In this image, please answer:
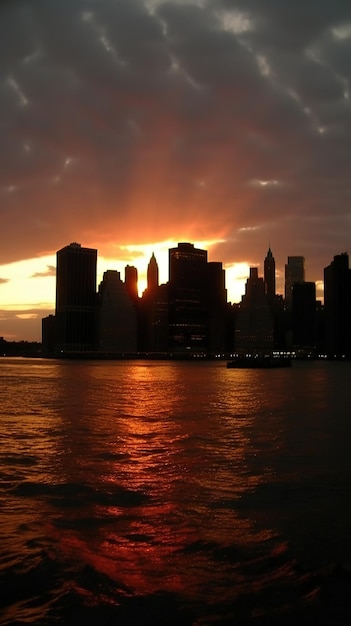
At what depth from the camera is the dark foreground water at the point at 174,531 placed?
35.7ft

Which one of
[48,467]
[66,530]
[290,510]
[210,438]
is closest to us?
[66,530]

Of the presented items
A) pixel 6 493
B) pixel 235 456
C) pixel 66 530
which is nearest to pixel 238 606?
pixel 66 530

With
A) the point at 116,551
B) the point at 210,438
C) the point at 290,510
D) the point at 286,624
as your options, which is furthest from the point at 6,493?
the point at 210,438

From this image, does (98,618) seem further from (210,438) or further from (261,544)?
(210,438)

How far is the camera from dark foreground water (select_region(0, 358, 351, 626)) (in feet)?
35.7

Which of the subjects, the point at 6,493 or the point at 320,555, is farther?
the point at 6,493

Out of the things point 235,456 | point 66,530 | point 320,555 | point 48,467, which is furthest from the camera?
point 235,456

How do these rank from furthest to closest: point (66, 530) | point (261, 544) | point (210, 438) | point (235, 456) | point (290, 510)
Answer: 1. point (210, 438)
2. point (235, 456)
3. point (290, 510)
4. point (66, 530)
5. point (261, 544)

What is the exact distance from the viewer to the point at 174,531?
617 inches

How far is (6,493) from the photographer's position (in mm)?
19781

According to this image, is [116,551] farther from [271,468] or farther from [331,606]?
[271,468]

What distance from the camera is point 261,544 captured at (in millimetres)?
14570

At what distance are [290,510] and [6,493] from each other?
9.36 m

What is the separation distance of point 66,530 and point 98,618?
18.0 ft
